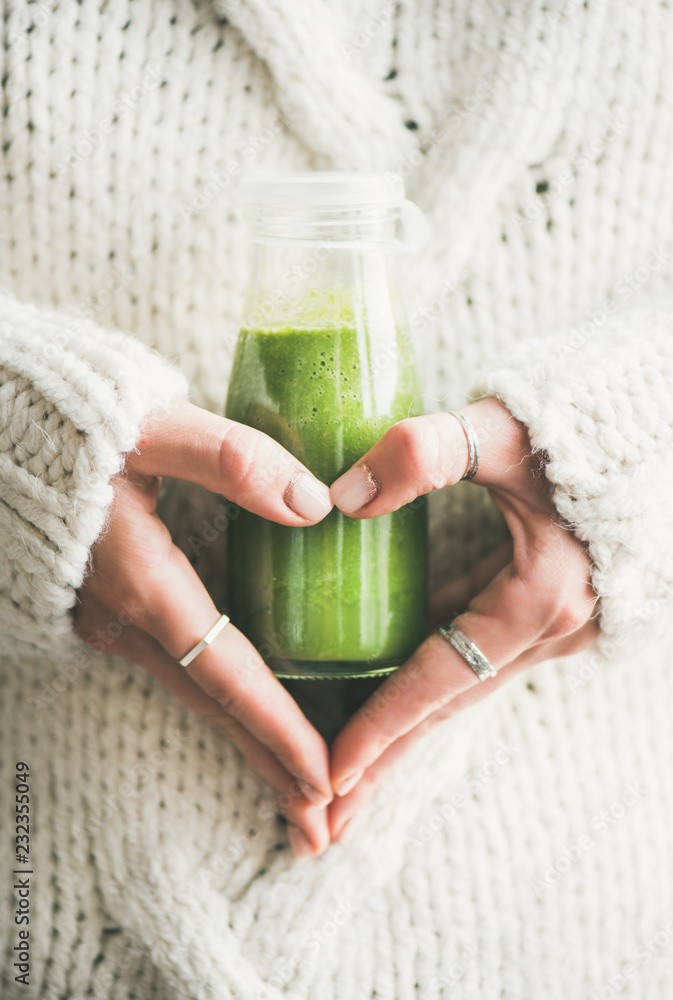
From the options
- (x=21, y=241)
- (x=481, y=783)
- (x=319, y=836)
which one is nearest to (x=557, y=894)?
(x=481, y=783)

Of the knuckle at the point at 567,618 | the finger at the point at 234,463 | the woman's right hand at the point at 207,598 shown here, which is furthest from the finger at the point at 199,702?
the knuckle at the point at 567,618

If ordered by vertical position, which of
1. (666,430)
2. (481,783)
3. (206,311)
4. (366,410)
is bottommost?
(481,783)

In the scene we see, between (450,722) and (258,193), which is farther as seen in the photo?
(450,722)

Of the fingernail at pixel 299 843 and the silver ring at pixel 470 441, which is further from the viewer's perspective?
the fingernail at pixel 299 843

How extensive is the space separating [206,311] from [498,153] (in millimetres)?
344

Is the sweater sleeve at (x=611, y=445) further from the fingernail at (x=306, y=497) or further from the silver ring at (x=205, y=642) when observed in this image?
the silver ring at (x=205, y=642)

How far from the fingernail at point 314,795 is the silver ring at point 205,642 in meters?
0.18

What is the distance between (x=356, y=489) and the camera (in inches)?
22.2

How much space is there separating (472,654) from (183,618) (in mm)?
257

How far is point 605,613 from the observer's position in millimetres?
646

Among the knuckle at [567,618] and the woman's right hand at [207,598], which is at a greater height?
the woman's right hand at [207,598]

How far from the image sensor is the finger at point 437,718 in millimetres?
685

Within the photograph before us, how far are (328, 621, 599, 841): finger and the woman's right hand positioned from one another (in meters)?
0.02

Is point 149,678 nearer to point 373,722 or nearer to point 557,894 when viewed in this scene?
point 373,722
